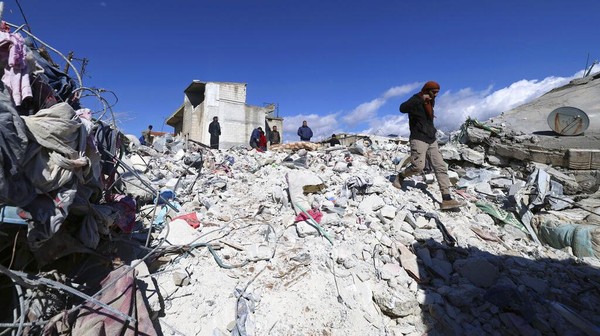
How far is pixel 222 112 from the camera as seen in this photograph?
1616 cm

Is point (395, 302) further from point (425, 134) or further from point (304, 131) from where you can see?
point (304, 131)

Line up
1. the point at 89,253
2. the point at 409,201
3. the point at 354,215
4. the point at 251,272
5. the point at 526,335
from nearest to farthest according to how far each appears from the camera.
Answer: the point at 526,335, the point at 89,253, the point at 251,272, the point at 354,215, the point at 409,201

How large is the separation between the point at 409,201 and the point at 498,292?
1710mm

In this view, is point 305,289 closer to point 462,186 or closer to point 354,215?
point 354,215

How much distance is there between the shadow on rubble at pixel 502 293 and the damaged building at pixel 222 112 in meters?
14.4

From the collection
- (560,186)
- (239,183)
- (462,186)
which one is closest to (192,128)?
(239,183)

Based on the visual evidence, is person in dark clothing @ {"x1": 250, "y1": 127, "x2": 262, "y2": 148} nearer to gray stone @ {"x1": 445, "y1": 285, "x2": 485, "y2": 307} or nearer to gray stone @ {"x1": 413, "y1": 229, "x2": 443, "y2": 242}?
gray stone @ {"x1": 413, "y1": 229, "x2": 443, "y2": 242}

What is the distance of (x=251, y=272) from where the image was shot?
8.27ft

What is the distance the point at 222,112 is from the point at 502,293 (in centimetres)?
1581

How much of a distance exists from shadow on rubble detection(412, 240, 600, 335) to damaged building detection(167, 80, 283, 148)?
14.4 m

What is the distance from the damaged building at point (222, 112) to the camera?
16.0 meters

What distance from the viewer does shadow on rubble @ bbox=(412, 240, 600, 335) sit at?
2.06m

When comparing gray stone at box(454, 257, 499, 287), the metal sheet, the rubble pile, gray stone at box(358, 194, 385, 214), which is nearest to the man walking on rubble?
the rubble pile

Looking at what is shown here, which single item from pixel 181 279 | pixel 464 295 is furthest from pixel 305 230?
pixel 464 295
